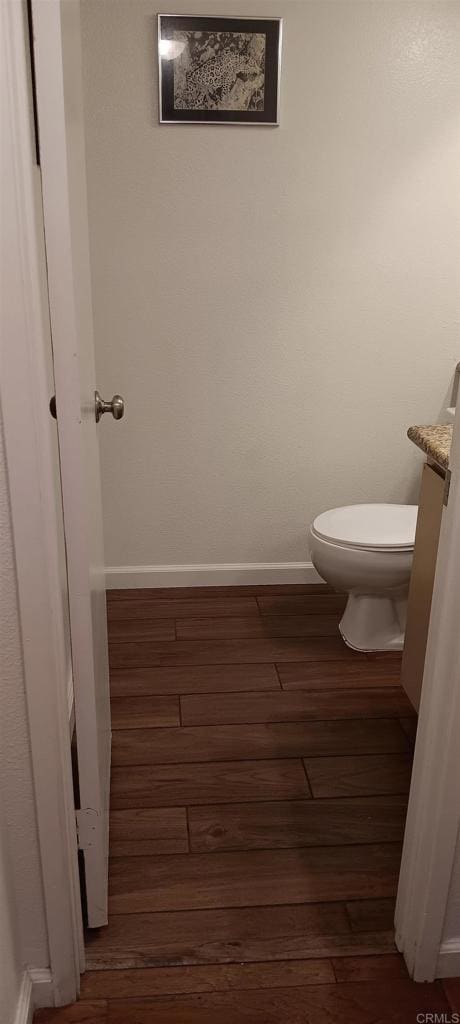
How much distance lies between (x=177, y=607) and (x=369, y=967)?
5.26ft

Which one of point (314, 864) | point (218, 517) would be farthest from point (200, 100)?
point (314, 864)

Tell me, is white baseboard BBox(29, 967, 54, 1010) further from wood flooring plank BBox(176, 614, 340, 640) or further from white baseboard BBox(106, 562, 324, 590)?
white baseboard BBox(106, 562, 324, 590)

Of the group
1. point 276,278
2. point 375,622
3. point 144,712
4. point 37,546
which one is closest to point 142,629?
point 144,712

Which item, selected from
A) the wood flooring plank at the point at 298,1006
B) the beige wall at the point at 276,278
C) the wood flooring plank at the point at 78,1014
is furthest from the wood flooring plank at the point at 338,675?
the wood flooring plank at the point at 78,1014

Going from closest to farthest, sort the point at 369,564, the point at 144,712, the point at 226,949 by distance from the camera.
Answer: the point at 226,949 < the point at 144,712 < the point at 369,564

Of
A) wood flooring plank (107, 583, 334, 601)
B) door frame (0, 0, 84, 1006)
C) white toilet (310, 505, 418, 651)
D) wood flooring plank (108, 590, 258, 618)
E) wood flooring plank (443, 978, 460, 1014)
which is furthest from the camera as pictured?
wood flooring plank (107, 583, 334, 601)

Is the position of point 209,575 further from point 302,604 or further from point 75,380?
point 75,380

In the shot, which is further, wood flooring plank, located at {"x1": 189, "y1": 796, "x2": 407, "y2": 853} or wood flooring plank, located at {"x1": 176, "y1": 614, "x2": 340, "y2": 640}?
wood flooring plank, located at {"x1": 176, "y1": 614, "x2": 340, "y2": 640}

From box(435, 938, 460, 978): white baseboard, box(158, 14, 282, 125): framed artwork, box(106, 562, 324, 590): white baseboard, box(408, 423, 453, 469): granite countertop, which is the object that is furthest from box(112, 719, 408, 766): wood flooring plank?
box(158, 14, 282, 125): framed artwork

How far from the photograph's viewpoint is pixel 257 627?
3029mm

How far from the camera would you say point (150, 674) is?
2.73 m

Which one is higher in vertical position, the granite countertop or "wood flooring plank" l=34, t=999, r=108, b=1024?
the granite countertop

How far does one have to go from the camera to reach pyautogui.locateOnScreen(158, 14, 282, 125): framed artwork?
8.93 ft

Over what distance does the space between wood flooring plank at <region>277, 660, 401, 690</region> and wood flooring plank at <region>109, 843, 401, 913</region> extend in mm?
689
